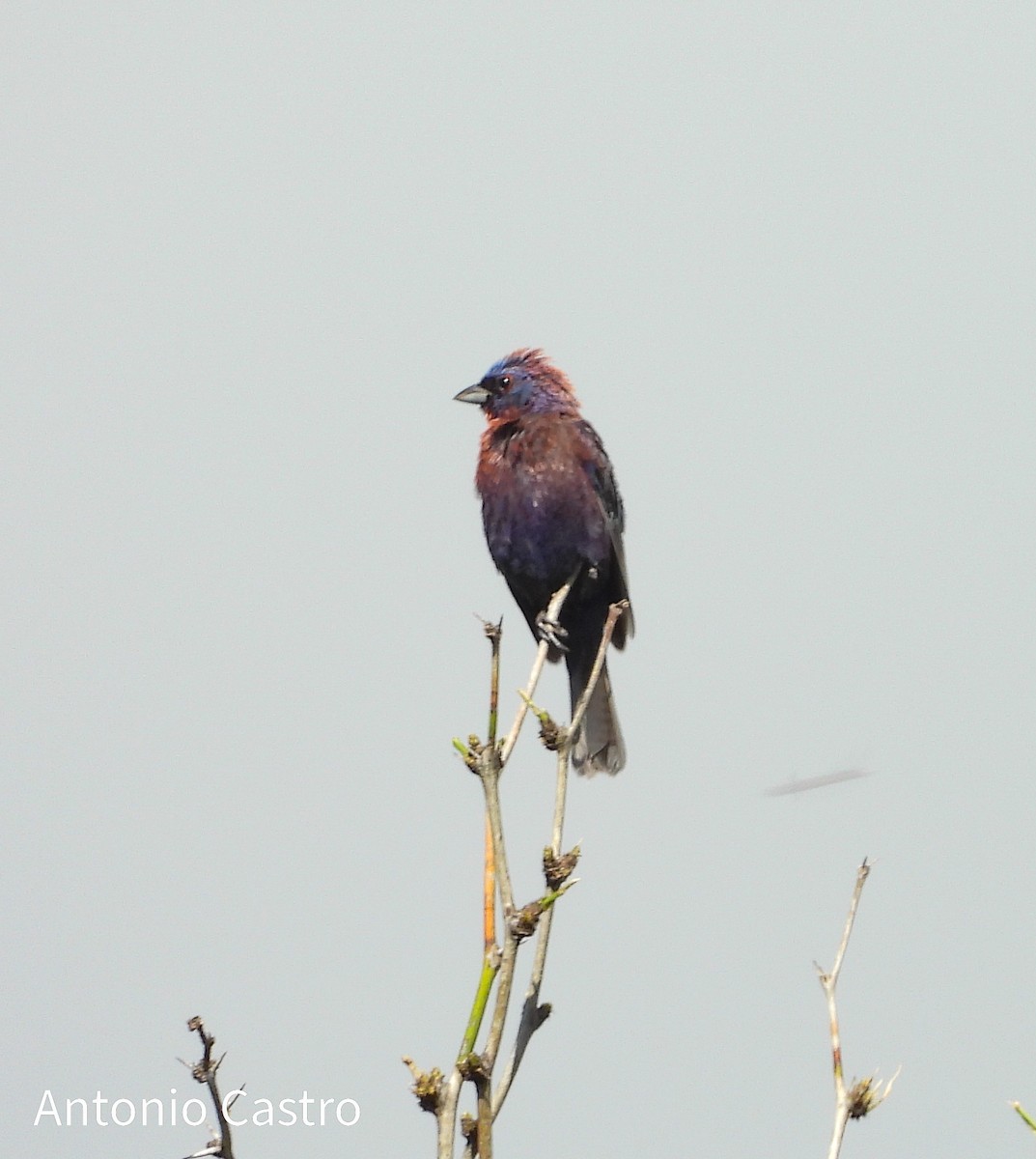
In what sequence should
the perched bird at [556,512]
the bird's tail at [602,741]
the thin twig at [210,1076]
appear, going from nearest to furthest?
the thin twig at [210,1076]
the perched bird at [556,512]
the bird's tail at [602,741]

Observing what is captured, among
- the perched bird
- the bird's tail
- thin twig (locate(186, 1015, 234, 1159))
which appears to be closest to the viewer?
thin twig (locate(186, 1015, 234, 1159))

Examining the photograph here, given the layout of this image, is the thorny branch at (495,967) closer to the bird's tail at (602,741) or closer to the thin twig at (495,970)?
the thin twig at (495,970)

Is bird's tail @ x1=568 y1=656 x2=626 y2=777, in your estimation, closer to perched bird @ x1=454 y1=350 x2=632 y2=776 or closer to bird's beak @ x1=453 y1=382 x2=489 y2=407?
perched bird @ x1=454 y1=350 x2=632 y2=776

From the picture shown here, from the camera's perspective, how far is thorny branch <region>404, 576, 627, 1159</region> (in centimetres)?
275

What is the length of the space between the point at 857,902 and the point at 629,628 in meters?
3.95

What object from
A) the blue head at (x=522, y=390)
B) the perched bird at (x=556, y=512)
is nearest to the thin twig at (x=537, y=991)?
the perched bird at (x=556, y=512)

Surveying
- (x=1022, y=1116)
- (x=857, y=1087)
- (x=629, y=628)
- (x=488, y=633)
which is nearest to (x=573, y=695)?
(x=629, y=628)

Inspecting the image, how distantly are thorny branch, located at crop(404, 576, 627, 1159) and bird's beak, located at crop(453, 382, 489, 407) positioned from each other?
150 inches

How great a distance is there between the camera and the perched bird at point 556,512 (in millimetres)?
6793

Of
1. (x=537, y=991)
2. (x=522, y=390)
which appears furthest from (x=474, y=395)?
(x=537, y=991)

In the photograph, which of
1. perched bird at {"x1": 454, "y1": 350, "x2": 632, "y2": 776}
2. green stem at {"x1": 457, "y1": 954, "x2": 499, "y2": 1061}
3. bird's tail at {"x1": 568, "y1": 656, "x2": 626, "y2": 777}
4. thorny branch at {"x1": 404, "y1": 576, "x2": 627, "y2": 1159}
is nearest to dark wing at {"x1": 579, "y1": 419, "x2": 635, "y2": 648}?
perched bird at {"x1": 454, "y1": 350, "x2": 632, "y2": 776}

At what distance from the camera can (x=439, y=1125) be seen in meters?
2.73

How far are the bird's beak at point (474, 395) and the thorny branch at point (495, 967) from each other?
381 centimetres

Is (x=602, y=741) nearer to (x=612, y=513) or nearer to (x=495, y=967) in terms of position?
(x=612, y=513)
